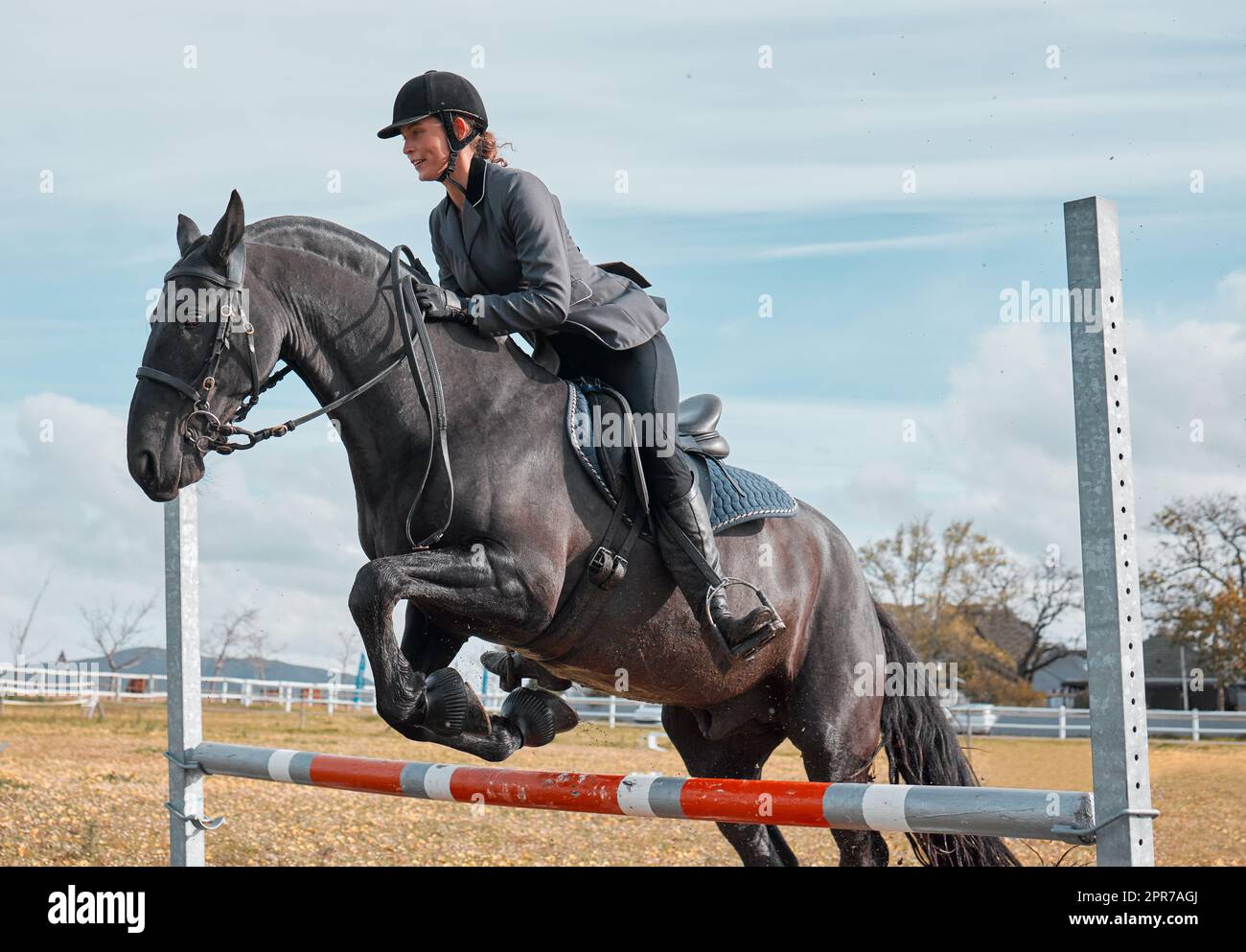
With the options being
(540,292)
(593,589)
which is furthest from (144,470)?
(593,589)

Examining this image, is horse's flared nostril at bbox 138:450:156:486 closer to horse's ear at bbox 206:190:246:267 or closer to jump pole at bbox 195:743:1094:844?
horse's ear at bbox 206:190:246:267

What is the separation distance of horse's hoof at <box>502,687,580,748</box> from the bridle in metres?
0.76

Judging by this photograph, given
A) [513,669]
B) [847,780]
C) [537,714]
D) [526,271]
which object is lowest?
[847,780]

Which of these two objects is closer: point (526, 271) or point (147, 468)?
point (147, 468)

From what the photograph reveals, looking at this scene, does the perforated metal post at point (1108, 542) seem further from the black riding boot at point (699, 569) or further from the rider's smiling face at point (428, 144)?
the rider's smiling face at point (428, 144)

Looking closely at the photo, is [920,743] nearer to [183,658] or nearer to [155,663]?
[183,658]

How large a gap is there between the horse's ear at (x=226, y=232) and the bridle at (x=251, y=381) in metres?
0.04

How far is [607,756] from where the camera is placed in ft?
67.0

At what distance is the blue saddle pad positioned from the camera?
4.37m

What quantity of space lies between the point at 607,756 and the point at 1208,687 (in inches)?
1476

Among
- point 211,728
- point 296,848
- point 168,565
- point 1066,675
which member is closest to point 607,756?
point 211,728

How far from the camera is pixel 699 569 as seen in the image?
443 centimetres

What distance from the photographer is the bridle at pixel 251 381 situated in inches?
152

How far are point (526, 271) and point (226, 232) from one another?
97 cm
